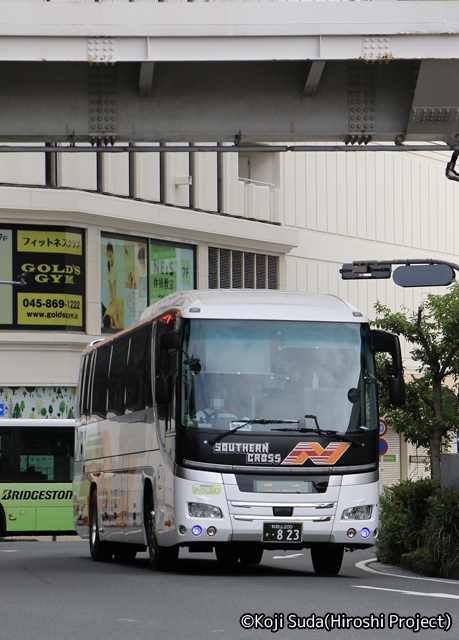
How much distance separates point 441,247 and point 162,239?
71.6 ft

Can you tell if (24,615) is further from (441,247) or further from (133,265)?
(441,247)

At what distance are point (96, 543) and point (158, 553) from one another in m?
4.55

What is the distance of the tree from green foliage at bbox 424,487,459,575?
20.0m

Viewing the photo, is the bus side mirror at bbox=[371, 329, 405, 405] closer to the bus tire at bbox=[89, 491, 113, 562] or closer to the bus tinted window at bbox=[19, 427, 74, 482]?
the bus tire at bbox=[89, 491, 113, 562]

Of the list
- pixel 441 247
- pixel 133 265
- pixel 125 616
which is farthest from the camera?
pixel 441 247

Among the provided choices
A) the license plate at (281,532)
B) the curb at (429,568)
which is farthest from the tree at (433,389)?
the license plate at (281,532)

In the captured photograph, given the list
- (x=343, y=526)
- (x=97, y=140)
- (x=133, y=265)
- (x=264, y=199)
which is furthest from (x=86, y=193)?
(x=343, y=526)

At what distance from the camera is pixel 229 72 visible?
56.9 ft

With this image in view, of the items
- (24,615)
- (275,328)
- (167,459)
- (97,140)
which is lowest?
(24,615)

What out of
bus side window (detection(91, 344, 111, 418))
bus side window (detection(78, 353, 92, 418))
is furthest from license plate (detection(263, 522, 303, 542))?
bus side window (detection(78, 353, 92, 418))

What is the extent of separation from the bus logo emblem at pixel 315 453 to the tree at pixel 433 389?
2110 cm

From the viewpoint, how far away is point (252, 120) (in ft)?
57.4

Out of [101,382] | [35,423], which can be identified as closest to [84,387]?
[101,382]

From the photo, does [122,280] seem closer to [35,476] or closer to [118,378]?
[35,476]
